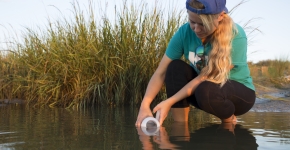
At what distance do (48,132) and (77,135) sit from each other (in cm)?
24

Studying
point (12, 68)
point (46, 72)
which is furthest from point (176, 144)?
point (12, 68)

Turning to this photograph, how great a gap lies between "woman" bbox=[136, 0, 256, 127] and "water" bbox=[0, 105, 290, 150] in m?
0.16

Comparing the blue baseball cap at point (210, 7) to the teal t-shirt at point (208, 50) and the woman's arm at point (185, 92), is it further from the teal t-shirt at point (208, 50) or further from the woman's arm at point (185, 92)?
the woman's arm at point (185, 92)

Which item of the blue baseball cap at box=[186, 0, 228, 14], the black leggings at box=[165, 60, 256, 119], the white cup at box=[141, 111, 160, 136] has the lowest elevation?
the white cup at box=[141, 111, 160, 136]

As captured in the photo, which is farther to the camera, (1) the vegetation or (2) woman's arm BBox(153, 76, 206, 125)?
(1) the vegetation

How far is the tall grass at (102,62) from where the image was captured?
15.1ft

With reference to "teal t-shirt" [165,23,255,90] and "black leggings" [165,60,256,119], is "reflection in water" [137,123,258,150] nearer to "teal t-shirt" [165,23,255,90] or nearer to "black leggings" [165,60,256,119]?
"black leggings" [165,60,256,119]

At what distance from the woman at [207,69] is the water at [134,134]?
156 mm

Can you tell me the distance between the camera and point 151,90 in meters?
2.86

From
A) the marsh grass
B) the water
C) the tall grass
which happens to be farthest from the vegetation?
the marsh grass

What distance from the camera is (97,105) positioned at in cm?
468

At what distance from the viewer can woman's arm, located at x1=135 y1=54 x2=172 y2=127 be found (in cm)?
275

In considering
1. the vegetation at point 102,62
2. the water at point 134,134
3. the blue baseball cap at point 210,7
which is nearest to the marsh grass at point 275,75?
the vegetation at point 102,62

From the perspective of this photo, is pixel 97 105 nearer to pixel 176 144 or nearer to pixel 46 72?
pixel 46 72
